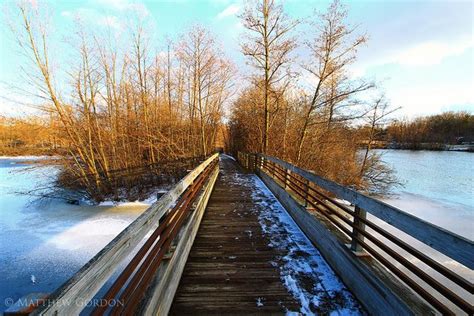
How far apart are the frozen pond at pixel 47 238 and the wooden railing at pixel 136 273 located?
9.73 ft

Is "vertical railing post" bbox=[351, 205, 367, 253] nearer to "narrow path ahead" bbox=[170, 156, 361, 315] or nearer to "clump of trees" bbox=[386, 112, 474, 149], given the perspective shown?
"narrow path ahead" bbox=[170, 156, 361, 315]

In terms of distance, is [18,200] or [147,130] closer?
[18,200]

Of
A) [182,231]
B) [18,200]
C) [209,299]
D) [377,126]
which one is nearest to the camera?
[209,299]

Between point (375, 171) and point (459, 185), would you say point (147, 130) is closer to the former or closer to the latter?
point (375, 171)

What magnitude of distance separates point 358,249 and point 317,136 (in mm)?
12856

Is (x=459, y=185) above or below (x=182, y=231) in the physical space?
below

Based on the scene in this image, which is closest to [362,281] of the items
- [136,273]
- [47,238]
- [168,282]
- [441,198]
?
[168,282]

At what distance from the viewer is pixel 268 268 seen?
124 inches

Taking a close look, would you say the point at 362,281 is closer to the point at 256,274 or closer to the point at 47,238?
the point at 256,274

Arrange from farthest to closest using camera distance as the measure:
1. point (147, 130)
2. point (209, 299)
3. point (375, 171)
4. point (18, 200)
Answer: point (375, 171), point (147, 130), point (18, 200), point (209, 299)

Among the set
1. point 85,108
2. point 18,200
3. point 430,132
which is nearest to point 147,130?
point 85,108

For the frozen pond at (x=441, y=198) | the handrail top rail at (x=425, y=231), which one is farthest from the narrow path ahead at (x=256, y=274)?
the frozen pond at (x=441, y=198)

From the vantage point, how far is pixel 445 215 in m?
11.5

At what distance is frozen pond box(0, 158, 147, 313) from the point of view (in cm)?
613
